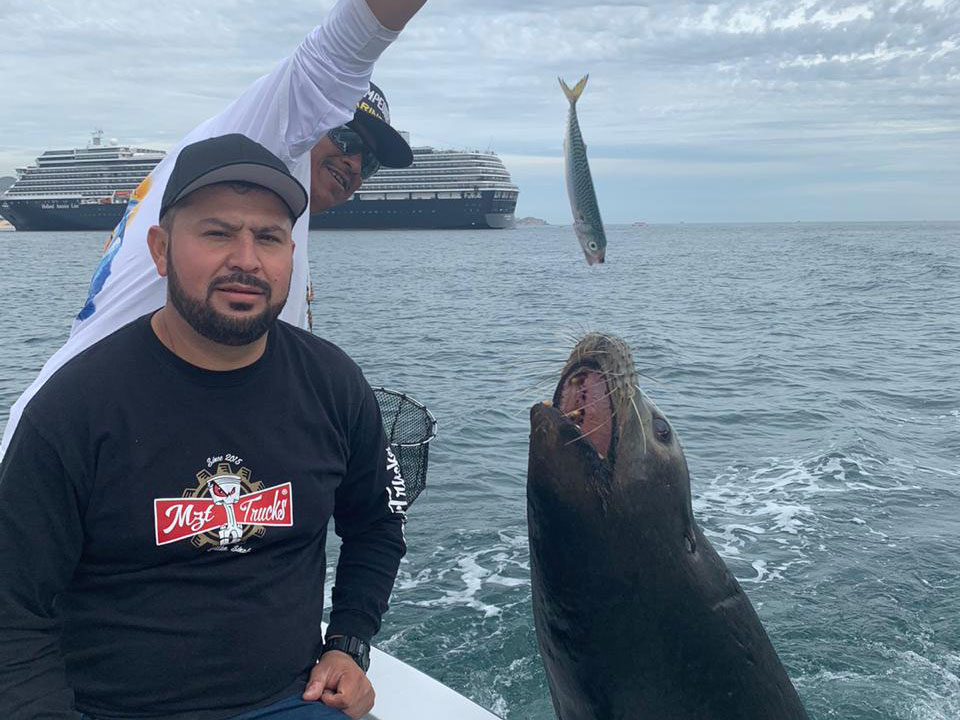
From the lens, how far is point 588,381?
267 centimetres

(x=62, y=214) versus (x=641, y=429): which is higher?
(x=641, y=429)

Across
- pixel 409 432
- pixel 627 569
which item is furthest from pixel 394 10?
pixel 409 432

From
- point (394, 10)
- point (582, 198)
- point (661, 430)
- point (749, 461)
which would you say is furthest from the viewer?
point (749, 461)

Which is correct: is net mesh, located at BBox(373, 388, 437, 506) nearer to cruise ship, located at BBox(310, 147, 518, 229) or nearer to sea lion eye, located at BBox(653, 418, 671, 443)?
sea lion eye, located at BBox(653, 418, 671, 443)

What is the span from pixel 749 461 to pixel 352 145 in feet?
30.7

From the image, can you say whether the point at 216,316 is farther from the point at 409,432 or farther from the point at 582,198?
the point at 409,432

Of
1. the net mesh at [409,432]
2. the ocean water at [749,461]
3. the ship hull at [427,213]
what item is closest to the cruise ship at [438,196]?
the ship hull at [427,213]

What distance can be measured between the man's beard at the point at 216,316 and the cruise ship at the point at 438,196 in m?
62.4

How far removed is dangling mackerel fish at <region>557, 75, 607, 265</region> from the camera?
322 cm

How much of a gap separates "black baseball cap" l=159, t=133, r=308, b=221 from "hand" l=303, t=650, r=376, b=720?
1388mm

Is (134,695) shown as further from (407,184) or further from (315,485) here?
(407,184)

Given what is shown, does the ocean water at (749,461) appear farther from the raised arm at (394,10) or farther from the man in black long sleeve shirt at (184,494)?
the raised arm at (394,10)

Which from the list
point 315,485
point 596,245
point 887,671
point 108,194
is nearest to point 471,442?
point 887,671

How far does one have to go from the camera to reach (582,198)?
11.2 feet
